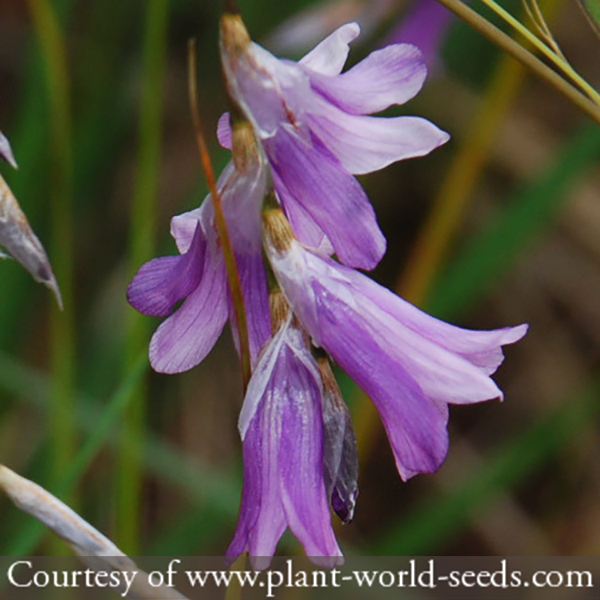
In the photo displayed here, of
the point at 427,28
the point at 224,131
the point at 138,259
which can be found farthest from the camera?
the point at 427,28

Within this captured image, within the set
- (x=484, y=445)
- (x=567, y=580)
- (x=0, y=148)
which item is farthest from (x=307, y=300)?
(x=484, y=445)

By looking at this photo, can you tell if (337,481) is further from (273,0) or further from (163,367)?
(273,0)

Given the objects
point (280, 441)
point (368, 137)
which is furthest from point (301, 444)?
point (368, 137)

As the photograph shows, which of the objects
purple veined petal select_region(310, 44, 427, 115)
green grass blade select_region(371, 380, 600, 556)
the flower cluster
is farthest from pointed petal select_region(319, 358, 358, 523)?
green grass blade select_region(371, 380, 600, 556)

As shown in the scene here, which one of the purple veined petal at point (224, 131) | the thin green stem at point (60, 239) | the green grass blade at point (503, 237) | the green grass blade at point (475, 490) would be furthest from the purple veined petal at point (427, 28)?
the purple veined petal at point (224, 131)

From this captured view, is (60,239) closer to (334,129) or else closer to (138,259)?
(138,259)

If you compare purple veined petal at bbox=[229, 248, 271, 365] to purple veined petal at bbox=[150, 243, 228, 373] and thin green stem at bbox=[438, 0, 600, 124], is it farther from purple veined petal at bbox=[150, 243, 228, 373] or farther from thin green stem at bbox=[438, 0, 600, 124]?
thin green stem at bbox=[438, 0, 600, 124]
